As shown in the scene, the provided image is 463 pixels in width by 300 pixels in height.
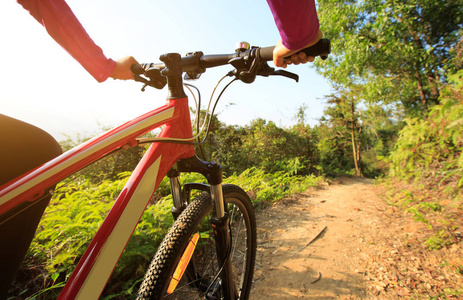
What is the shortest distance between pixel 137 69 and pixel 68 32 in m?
0.39

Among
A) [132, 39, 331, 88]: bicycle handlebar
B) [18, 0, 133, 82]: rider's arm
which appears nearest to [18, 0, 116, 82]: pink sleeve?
[18, 0, 133, 82]: rider's arm

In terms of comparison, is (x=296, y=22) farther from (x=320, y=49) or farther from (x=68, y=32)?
(x=68, y=32)

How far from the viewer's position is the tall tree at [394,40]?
7.09m

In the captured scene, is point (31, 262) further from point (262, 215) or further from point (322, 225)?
point (322, 225)

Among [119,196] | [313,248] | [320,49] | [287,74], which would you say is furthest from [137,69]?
[313,248]

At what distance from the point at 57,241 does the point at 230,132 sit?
6.81 m

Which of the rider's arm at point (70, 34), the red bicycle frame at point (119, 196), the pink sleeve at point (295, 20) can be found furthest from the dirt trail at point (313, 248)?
the rider's arm at point (70, 34)

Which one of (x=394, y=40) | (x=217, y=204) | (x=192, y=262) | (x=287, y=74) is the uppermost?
(x=394, y=40)

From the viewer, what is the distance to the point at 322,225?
3729 mm

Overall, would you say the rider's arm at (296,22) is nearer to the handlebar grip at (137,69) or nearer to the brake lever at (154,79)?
the brake lever at (154,79)

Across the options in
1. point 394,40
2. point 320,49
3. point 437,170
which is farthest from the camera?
point 394,40

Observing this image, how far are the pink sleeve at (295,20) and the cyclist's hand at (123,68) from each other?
105cm

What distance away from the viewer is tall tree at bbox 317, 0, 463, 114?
7.09 m

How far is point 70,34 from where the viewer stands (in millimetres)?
1195
